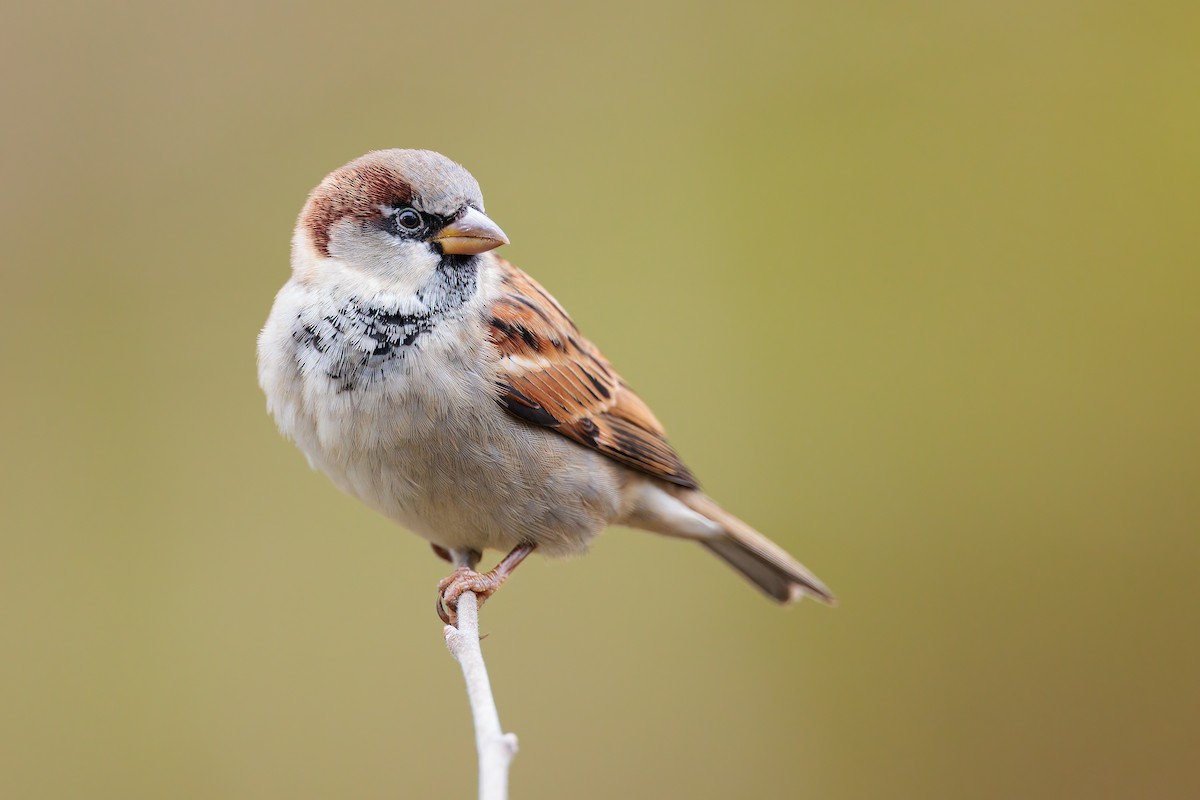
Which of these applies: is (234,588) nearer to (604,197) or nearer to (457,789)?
(457,789)

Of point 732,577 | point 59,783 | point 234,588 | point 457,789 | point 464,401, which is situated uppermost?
point 464,401

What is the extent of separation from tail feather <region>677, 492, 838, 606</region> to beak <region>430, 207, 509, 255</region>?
92cm

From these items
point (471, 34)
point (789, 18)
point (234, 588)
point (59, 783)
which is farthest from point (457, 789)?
point (789, 18)

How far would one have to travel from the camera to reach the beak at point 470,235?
2.01 metres

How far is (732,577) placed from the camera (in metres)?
3.91

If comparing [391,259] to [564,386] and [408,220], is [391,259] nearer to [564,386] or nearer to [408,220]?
[408,220]

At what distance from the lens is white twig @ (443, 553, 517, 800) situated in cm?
110

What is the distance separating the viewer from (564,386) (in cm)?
231

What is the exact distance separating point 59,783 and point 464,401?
2.26m

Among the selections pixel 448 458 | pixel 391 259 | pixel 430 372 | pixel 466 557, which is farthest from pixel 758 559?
pixel 391 259

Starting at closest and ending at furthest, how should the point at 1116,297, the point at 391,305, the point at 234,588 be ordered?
the point at 391,305, the point at 234,588, the point at 1116,297

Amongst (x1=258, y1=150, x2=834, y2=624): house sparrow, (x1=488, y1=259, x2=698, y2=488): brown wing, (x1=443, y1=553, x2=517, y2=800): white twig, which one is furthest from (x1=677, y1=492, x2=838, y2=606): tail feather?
(x1=443, y1=553, x2=517, y2=800): white twig

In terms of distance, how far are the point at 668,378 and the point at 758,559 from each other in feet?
4.16

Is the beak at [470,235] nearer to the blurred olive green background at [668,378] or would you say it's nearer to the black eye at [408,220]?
the black eye at [408,220]
